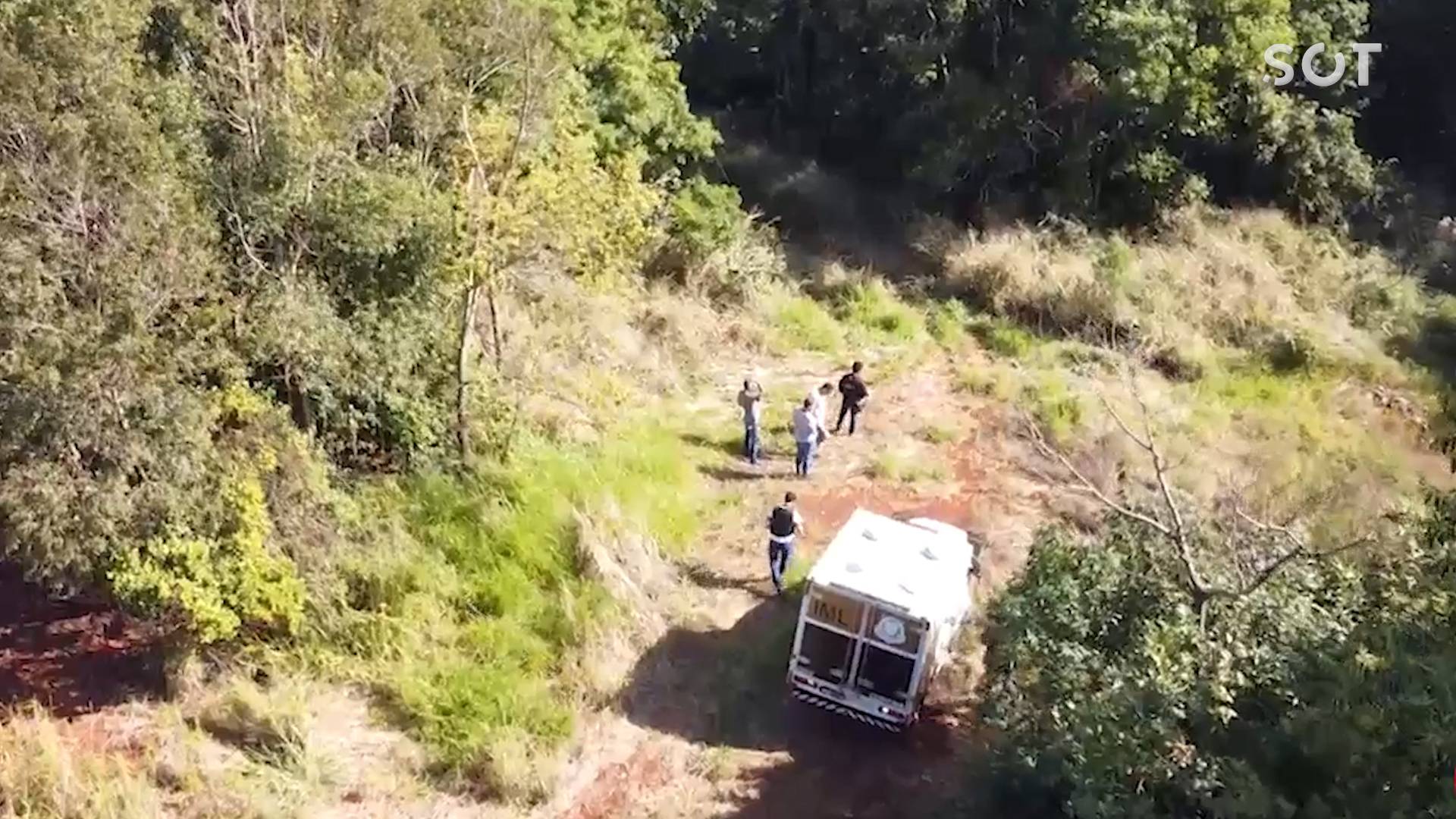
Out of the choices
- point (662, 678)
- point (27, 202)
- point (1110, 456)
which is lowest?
point (662, 678)

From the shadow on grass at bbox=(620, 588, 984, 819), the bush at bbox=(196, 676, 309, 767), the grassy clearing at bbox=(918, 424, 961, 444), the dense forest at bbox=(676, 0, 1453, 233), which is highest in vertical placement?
the dense forest at bbox=(676, 0, 1453, 233)

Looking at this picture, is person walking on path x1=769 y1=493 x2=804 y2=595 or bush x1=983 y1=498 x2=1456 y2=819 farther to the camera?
person walking on path x1=769 y1=493 x2=804 y2=595

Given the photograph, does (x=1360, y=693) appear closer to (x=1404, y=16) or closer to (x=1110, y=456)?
(x=1110, y=456)

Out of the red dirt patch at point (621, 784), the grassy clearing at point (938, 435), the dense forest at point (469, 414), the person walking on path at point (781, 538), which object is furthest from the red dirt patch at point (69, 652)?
the grassy clearing at point (938, 435)

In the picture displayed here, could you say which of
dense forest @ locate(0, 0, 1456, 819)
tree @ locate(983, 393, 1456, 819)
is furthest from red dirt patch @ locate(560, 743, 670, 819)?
tree @ locate(983, 393, 1456, 819)

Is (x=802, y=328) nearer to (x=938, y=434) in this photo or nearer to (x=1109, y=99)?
(x=938, y=434)

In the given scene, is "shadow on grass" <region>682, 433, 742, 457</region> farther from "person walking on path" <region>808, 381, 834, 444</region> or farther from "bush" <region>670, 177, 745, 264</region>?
"bush" <region>670, 177, 745, 264</region>

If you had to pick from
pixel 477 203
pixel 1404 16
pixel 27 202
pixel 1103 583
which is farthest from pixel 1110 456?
pixel 1404 16
